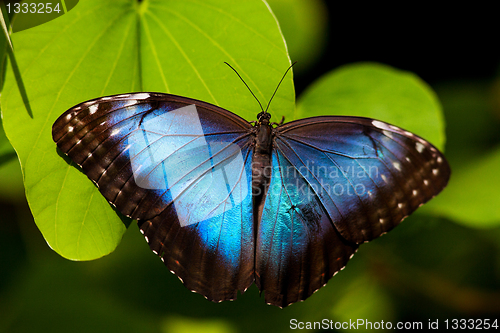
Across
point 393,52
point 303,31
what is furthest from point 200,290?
point 393,52

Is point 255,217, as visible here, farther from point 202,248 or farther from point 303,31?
point 303,31

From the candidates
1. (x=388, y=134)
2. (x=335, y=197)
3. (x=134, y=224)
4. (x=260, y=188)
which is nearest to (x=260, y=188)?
(x=260, y=188)

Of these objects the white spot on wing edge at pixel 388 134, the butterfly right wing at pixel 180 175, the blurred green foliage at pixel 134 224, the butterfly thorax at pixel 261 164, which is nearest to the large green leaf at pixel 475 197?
the blurred green foliage at pixel 134 224

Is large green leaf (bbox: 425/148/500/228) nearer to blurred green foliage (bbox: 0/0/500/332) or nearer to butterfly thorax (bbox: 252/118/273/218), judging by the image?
blurred green foliage (bbox: 0/0/500/332)

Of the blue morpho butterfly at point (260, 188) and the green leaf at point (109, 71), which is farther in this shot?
the blue morpho butterfly at point (260, 188)

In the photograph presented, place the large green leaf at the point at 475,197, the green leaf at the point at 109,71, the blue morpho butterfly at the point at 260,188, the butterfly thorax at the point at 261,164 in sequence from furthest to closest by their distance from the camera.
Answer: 1. the large green leaf at the point at 475,197
2. the butterfly thorax at the point at 261,164
3. the blue morpho butterfly at the point at 260,188
4. the green leaf at the point at 109,71

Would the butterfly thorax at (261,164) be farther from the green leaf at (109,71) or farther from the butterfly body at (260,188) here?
the green leaf at (109,71)

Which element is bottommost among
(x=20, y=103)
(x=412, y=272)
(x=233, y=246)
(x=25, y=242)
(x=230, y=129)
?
(x=412, y=272)

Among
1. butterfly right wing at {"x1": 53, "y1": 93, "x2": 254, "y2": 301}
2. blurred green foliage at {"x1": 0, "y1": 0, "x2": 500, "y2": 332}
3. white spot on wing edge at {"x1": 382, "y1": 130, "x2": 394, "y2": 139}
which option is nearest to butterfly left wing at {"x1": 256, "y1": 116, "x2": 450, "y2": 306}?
white spot on wing edge at {"x1": 382, "y1": 130, "x2": 394, "y2": 139}
